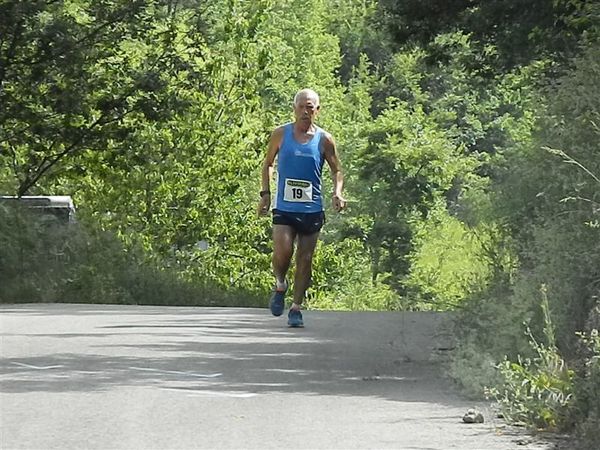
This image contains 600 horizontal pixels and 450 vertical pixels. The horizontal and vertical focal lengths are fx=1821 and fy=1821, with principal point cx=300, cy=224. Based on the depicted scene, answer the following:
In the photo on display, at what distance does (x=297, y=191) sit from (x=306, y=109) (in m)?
0.74

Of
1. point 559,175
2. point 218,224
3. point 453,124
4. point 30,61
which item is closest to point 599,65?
point 559,175

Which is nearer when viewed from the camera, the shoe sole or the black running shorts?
the black running shorts

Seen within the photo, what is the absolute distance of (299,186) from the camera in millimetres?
16281

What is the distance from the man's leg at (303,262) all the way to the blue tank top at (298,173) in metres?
0.29

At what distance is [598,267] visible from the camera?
11.4 metres

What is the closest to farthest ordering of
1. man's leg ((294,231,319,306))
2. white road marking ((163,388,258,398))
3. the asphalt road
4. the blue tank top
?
the asphalt road, white road marking ((163,388,258,398)), the blue tank top, man's leg ((294,231,319,306))

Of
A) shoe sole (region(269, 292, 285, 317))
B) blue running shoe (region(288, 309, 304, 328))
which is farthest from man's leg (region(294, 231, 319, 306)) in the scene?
shoe sole (region(269, 292, 285, 317))

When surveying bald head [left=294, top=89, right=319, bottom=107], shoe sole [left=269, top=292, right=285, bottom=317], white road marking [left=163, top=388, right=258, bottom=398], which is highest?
bald head [left=294, top=89, right=319, bottom=107]

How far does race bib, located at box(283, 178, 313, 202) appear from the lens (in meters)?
16.3

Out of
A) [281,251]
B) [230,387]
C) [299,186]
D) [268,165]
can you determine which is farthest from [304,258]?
[230,387]

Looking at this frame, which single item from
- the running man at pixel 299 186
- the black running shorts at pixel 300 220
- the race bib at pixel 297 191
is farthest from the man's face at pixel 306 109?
the black running shorts at pixel 300 220

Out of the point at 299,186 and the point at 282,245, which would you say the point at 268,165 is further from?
the point at 282,245

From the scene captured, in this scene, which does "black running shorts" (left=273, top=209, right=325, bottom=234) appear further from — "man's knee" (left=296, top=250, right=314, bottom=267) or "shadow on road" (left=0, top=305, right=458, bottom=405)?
"shadow on road" (left=0, top=305, right=458, bottom=405)

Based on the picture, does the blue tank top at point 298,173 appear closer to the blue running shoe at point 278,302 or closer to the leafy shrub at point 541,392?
the blue running shoe at point 278,302
